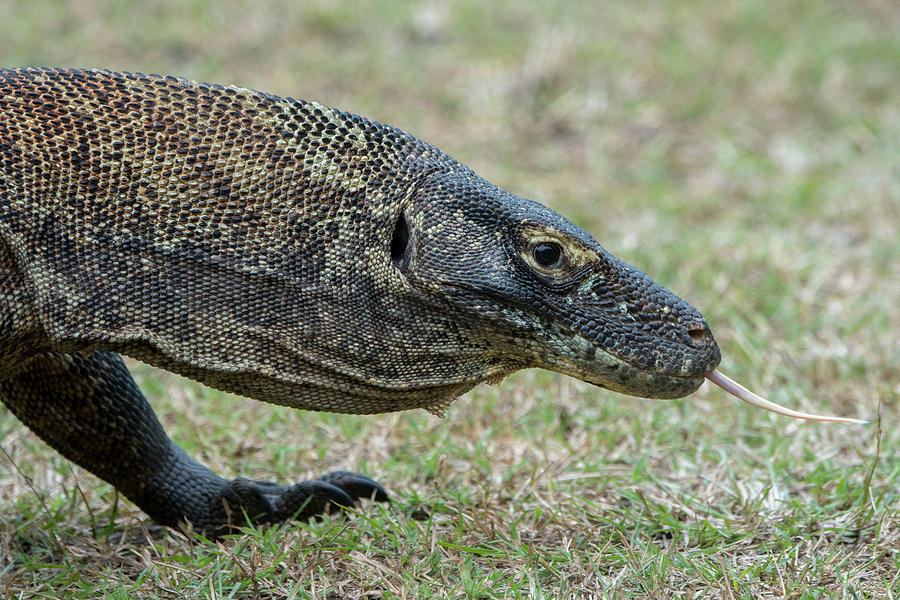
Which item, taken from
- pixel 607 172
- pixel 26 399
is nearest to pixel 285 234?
pixel 26 399

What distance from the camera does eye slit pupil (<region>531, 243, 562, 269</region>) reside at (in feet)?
8.41

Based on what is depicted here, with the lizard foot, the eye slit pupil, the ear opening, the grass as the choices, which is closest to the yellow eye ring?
the eye slit pupil

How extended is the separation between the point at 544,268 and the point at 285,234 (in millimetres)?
599

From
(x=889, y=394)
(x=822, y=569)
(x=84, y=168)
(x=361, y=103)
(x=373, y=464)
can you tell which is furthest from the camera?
(x=361, y=103)

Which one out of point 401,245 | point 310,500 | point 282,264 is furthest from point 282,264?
point 310,500

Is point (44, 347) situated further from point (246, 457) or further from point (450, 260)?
point (246, 457)

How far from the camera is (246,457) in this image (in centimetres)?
382

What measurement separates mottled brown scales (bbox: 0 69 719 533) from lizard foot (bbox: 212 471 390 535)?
511 mm

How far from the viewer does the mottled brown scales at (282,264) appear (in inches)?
98.2

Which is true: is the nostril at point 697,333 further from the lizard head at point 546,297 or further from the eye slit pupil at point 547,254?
the eye slit pupil at point 547,254

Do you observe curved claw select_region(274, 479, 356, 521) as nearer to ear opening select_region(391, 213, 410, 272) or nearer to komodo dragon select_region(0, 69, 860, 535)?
komodo dragon select_region(0, 69, 860, 535)

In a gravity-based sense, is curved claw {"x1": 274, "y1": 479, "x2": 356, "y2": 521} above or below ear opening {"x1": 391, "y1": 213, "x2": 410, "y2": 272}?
below

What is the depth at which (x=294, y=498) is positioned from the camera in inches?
123

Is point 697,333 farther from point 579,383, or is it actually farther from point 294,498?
point 579,383
